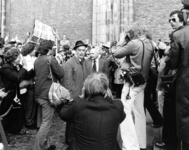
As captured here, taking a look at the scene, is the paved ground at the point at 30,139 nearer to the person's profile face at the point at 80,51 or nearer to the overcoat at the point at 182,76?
the person's profile face at the point at 80,51

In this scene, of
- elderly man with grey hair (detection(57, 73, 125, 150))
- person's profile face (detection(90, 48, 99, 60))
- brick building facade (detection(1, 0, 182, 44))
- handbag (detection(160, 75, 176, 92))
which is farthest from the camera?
brick building facade (detection(1, 0, 182, 44))

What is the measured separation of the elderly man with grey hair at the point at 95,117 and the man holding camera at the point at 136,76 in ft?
4.12

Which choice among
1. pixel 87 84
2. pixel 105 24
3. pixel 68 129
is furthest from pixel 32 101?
pixel 105 24

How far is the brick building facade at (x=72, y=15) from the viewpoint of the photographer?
42.6 ft

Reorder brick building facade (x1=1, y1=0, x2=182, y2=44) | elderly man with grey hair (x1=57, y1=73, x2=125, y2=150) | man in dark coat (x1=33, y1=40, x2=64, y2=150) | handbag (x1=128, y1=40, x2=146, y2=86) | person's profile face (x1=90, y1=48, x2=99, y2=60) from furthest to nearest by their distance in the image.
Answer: brick building facade (x1=1, y1=0, x2=182, y2=44) < person's profile face (x1=90, y1=48, x2=99, y2=60) < man in dark coat (x1=33, y1=40, x2=64, y2=150) < handbag (x1=128, y1=40, x2=146, y2=86) < elderly man with grey hair (x1=57, y1=73, x2=125, y2=150)

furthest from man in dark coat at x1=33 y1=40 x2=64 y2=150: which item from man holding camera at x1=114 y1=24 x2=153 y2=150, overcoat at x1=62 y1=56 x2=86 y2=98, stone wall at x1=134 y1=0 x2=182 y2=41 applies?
stone wall at x1=134 y1=0 x2=182 y2=41

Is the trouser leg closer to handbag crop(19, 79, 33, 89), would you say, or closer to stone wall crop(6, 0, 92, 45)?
handbag crop(19, 79, 33, 89)

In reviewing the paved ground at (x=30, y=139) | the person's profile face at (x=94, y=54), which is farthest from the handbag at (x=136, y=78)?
the person's profile face at (x=94, y=54)

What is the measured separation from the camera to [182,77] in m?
2.83

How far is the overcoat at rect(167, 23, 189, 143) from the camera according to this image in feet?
9.12

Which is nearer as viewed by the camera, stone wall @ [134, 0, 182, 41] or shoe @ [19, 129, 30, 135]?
shoe @ [19, 129, 30, 135]

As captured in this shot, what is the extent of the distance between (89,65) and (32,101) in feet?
5.59

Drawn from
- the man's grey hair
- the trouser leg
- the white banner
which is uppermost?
the white banner

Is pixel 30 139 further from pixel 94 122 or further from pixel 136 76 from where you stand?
pixel 94 122
